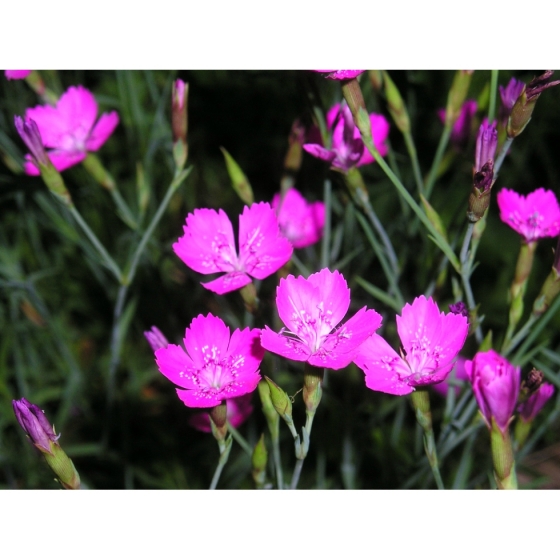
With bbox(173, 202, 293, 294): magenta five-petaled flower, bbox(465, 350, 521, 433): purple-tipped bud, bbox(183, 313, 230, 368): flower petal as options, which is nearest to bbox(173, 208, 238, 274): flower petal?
bbox(173, 202, 293, 294): magenta five-petaled flower

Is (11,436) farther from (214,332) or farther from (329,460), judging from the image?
(214,332)

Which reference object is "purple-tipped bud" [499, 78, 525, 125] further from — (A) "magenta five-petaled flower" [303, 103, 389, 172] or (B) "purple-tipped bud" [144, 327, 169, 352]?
(B) "purple-tipped bud" [144, 327, 169, 352]

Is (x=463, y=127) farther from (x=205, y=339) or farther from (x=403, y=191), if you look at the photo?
(x=205, y=339)

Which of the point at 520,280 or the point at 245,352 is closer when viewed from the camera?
the point at 245,352

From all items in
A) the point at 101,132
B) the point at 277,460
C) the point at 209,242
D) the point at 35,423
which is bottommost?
the point at 277,460

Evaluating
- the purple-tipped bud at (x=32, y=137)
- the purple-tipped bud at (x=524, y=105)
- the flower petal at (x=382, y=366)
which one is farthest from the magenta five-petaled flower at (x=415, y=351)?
the purple-tipped bud at (x=32, y=137)

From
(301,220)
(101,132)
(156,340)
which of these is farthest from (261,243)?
(101,132)
